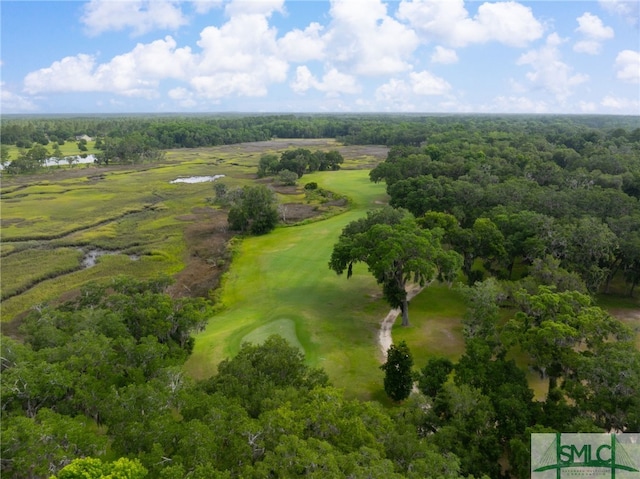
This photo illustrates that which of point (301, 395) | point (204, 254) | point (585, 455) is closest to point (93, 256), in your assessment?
point (204, 254)

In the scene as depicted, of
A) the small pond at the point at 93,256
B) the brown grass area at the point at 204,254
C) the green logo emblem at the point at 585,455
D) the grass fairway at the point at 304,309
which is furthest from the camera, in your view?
the small pond at the point at 93,256

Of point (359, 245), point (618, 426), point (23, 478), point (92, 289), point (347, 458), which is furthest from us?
point (359, 245)

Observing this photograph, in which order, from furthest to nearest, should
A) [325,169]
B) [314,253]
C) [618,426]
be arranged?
[325,169] < [314,253] < [618,426]

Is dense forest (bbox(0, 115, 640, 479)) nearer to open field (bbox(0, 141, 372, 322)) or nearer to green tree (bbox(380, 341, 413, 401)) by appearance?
green tree (bbox(380, 341, 413, 401))

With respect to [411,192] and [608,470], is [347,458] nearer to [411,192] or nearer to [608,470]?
[608,470]

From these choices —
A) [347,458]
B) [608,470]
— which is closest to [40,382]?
[347,458]

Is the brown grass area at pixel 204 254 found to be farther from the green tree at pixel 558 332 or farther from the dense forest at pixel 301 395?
the green tree at pixel 558 332

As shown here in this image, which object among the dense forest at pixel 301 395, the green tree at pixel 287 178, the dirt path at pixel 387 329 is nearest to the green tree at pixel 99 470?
the dense forest at pixel 301 395

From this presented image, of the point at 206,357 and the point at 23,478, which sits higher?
the point at 23,478

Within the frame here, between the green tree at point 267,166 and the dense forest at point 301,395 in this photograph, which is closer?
the dense forest at point 301,395
